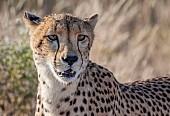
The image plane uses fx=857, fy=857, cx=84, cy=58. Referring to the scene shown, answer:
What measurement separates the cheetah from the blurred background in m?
1.44

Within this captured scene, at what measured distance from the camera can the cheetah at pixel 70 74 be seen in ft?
15.8

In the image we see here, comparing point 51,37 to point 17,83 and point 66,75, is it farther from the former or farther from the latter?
point 17,83

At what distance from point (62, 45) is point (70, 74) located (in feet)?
0.55

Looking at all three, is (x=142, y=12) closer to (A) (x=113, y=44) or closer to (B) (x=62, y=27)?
(A) (x=113, y=44)

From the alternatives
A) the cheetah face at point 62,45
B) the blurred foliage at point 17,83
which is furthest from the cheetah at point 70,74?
the blurred foliage at point 17,83

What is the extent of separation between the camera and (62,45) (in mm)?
4793

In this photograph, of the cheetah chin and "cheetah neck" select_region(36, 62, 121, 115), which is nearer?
the cheetah chin

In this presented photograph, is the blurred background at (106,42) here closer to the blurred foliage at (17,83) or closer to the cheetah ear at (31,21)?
the blurred foliage at (17,83)

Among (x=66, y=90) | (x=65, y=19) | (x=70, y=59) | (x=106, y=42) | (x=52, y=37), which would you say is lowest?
(x=66, y=90)

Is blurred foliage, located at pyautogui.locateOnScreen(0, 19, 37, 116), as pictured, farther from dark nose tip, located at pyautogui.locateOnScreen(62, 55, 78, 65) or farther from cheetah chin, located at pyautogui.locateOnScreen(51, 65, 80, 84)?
dark nose tip, located at pyautogui.locateOnScreen(62, 55, 78, 65)

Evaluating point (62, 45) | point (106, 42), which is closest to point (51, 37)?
point (62, 45)

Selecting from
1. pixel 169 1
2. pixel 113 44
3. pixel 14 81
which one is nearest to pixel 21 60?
pixel 14 81

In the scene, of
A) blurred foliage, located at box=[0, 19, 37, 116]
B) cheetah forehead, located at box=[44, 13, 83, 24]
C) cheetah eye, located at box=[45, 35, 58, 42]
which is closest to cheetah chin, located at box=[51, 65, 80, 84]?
cheetah eye, located at box=[45, 35, 58, 42]

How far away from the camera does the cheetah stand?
4801mm
